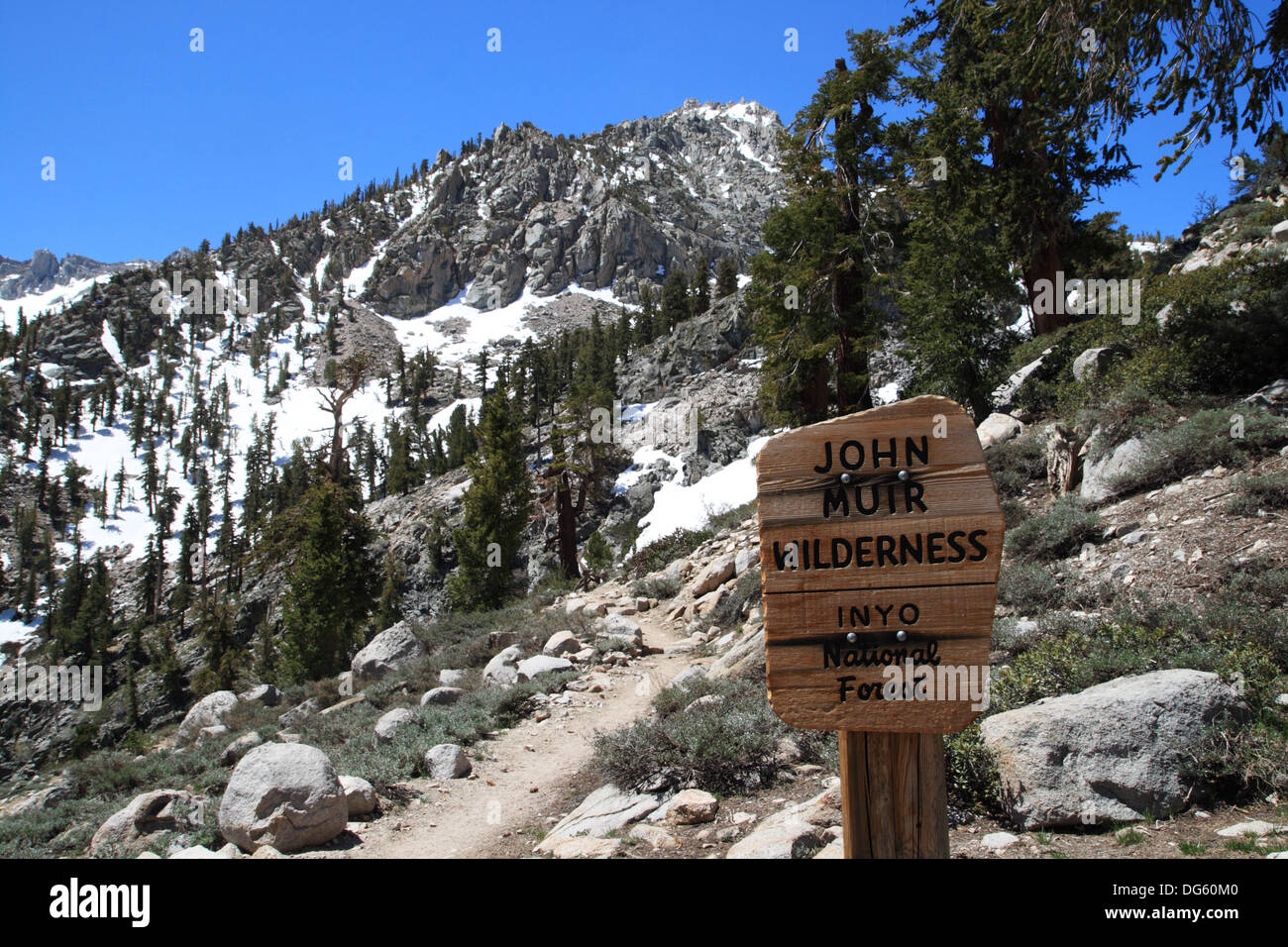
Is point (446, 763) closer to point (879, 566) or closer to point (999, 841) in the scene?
point (999, 841)

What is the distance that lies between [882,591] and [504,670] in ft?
34.7

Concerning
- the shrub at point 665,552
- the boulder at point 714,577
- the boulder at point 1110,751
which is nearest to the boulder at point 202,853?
the boulder at point 1110,751

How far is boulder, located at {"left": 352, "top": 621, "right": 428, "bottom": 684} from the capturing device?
16984 mm

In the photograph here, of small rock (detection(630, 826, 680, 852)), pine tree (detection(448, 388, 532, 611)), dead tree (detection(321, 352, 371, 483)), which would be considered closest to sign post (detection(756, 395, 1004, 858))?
small rock (detection(630, 826, 680, 852))

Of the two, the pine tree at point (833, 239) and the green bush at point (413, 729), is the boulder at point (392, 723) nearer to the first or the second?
the green bush at point (413, 729)

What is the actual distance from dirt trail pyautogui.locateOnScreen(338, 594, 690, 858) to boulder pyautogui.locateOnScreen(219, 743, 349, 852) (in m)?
0.38

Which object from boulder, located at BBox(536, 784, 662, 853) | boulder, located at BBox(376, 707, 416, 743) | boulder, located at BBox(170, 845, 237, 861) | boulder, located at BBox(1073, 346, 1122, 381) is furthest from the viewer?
boulder, located at BBox(1073, 346, 1122, 381)

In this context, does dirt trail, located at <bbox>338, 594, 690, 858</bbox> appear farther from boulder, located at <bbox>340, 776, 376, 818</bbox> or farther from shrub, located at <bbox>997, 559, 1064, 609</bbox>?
shrub, located at <bbox>997, 559, 1064, 609</bbox>

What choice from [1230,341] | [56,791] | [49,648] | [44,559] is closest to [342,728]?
[56,791]

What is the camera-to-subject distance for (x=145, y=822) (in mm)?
7371

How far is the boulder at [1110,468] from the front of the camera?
9.25 meters

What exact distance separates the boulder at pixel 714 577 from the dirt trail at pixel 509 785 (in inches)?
157
